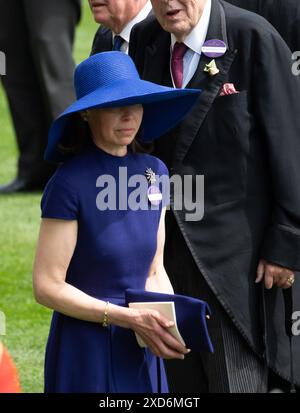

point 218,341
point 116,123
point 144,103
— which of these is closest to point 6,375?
point 116,123

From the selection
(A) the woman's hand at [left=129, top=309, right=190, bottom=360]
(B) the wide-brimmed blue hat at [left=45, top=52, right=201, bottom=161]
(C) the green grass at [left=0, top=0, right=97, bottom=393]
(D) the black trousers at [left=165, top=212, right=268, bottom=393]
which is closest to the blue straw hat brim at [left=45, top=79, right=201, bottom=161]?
(B) the wide-brimmed blue hat at [left=45, top=52, right=201, bottom=161]

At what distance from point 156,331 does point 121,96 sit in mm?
774

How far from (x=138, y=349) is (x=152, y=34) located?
54.9 inches

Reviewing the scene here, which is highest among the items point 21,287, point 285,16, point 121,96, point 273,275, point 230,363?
point 121,96

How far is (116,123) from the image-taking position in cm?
491

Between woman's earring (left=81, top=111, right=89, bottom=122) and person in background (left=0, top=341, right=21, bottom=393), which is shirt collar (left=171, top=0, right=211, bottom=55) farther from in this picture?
person in background (left=0, top=341, right=21, bottom=393)

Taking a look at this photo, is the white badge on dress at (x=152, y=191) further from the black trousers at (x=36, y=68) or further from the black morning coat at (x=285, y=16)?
the black trousers at (x=36, y=68)

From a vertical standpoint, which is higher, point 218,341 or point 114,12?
point 114,12

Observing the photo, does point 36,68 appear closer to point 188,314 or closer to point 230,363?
point 230,363

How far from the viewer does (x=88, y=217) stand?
Result: 4.87 metres

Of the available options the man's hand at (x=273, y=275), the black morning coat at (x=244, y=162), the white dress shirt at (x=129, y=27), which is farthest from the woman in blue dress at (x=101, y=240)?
the white dress shirt at (x=129, y=27)

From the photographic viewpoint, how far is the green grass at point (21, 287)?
7.37m

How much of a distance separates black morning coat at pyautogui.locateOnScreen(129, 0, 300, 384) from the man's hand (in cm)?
3
